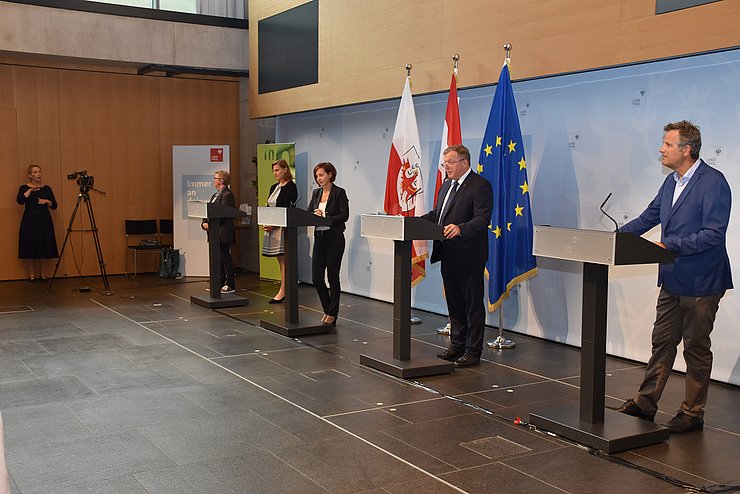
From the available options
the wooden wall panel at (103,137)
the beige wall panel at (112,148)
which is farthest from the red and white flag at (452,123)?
the beige wall panel at (112,148)

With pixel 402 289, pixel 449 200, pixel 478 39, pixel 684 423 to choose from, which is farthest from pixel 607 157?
pixel 684 423

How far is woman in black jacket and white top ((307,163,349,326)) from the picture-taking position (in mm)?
7773

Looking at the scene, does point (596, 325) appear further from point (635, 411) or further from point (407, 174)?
point (407, 174)

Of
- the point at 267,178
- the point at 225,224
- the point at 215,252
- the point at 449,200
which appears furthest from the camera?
the point at 267,178

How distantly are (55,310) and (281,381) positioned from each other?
171 inches

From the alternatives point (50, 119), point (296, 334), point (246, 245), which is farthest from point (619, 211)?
point (50, 119)

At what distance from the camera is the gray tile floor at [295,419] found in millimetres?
4020

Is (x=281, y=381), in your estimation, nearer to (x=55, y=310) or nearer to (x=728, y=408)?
(x=728, y=408)

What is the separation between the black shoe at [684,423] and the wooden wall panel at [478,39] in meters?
2.51

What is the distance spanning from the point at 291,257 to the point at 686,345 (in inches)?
158

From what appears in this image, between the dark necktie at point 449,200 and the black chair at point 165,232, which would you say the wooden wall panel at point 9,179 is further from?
the dark necktie at point 449,200

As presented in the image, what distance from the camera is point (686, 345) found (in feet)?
15.4

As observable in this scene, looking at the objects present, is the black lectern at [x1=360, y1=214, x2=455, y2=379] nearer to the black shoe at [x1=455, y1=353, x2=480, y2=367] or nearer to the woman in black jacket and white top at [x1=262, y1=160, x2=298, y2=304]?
the black shoe at [x1=455, y1=353, x2=480, y2=367]

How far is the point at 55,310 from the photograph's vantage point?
9.11 metres
